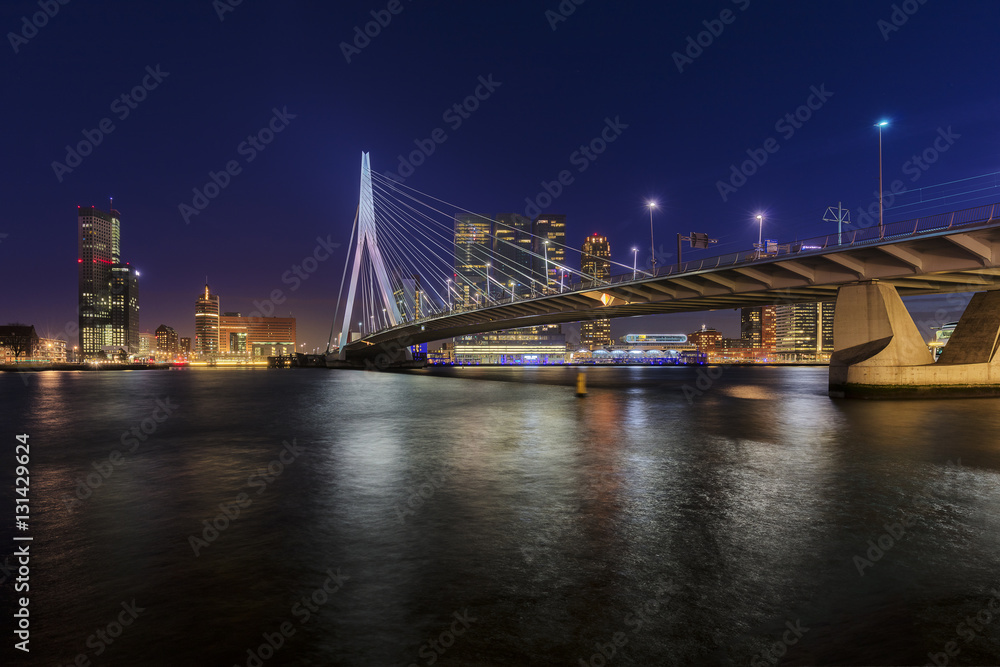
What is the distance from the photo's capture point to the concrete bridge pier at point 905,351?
31281mm

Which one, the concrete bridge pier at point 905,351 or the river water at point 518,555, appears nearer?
the river water at point 518,555

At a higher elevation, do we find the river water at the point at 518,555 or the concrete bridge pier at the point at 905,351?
the concrete bridge pier at the point at 905,351

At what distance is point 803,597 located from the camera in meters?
6.03

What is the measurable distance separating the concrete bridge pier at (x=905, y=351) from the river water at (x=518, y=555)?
611 inches

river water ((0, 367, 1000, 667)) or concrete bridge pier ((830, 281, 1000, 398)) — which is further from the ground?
concrete bridge pier ((830, 281, 1000, 398))

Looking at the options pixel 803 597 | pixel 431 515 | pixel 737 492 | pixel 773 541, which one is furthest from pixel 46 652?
pixel 737 492

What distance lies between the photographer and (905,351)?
31.4 meters

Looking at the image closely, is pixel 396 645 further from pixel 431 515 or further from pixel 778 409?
pixel 778 409

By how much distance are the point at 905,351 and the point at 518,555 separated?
33939 millimetres

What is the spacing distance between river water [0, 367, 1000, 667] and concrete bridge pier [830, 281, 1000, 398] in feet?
50.9

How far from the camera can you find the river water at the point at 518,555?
16.9 feet

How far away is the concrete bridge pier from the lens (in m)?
31.3

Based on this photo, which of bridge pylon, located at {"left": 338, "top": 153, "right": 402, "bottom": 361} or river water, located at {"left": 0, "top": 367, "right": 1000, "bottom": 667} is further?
bridge pylon, located at {"left": 338, "top": 153, "right": 402, "bottom": 361}

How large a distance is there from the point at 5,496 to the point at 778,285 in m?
39.9
